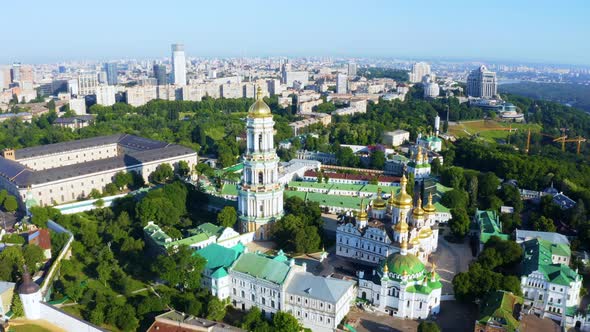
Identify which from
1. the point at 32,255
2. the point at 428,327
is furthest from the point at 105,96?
the point at 428,327

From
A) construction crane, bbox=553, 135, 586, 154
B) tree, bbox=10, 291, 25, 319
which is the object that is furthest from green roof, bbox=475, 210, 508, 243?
construction crane, bbox=553, 135, 586, 154

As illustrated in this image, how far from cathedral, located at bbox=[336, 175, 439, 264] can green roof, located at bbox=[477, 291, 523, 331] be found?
4.58 m

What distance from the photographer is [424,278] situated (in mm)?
21562

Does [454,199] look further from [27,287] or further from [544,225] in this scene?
[27,287]

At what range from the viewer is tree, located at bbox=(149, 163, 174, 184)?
42172 mm

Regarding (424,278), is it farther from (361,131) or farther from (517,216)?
(361,131)

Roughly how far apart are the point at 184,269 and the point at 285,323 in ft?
19.0

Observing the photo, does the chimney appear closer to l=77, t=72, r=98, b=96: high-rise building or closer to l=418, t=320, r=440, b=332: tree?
l=418, t=320, r=440, b=332: tree

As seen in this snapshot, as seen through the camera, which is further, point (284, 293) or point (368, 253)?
point (368, 253)

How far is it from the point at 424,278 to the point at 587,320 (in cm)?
661

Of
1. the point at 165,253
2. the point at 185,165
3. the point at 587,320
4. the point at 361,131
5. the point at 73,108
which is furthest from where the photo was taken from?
the point at 73,108

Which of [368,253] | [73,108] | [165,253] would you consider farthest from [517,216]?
[73,108]

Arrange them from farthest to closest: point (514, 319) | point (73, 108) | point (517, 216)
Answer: point (73, 108)
point (517, 216)
point (514, 319)

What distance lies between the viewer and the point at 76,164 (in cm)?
3975
